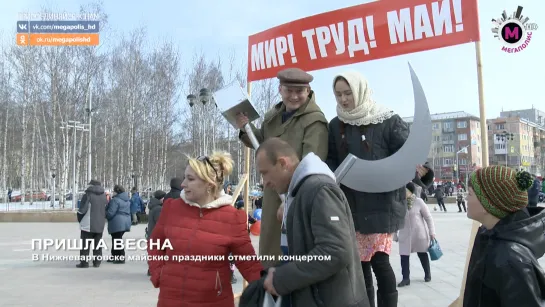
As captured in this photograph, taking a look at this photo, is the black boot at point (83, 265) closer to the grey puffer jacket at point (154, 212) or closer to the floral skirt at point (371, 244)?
the grey puffer jacket at point (154, 212)

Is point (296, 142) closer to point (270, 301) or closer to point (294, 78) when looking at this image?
point (294, 78)

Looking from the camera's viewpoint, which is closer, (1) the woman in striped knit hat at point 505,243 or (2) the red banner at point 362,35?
(1) the woman in striped knit hat at point 505,243

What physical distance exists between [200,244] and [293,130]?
978 mm

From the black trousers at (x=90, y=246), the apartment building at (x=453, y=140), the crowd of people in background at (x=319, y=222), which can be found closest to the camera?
the crowd of people in background at (x=319, y=222)

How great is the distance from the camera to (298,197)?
78.4 inches

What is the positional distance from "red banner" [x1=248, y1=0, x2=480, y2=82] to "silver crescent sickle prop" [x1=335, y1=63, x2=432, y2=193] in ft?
4.75

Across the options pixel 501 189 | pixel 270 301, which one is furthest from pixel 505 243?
pixel 270 301

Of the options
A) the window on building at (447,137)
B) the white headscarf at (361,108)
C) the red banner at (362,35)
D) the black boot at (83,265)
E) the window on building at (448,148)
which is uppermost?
the window on building at (447,137)

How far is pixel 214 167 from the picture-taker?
9.52 feet

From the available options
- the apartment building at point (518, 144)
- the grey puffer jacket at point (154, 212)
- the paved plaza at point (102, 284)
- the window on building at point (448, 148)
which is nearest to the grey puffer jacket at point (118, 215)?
the paved plaza at point (102, 284)

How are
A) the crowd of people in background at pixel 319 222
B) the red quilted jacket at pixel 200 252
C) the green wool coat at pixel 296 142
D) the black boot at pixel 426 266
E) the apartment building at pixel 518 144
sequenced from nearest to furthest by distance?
1. the crowd of people in background at pixel 319 222
2. the red quilted jacket at pixel 200 252
3. the green wool coat at pixel 296 142
4. the black boot at pixel 426 266
5. the apartment building at pixel 518 144

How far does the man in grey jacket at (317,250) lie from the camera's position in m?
1.85

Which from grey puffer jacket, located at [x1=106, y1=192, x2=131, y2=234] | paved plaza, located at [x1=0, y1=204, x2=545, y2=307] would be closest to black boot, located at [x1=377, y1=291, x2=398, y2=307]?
paved plaza, located at [x1=0, y1=204, x2=545, y2=307]

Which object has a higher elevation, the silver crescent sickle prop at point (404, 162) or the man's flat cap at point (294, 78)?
the man's flat cap at point (294, 78)
